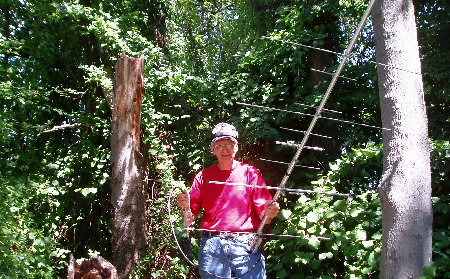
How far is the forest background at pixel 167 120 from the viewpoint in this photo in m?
3.92

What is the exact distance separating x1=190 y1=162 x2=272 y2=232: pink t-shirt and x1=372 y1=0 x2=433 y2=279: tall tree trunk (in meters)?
0.87

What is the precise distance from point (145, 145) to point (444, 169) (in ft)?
9.89

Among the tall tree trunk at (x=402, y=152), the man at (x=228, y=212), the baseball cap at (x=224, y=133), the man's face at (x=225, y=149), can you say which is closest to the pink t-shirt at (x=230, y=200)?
the man at (x=228, y=212)

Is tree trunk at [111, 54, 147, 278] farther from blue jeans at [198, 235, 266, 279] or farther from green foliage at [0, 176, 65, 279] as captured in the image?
blue jeans at [198, 235, 266, 279]

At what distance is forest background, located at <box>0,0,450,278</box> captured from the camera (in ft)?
12.9

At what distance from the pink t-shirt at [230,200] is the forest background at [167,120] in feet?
3.16

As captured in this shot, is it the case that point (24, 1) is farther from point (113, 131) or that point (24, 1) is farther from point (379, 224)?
point (379, 224)

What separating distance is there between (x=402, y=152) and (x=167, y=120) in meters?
2.94

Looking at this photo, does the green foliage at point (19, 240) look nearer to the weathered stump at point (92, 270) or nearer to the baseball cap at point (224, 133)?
the weathered stump at point (92, 270)

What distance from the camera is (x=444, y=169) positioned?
376cm

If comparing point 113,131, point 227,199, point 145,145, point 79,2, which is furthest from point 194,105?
point 227,199

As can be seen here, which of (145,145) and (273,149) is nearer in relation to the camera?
(145,145)

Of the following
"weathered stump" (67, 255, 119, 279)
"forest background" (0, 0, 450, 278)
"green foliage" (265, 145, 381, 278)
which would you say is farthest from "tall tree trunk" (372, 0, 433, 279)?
A: "weathered stump" (67, 255, 119, 279)

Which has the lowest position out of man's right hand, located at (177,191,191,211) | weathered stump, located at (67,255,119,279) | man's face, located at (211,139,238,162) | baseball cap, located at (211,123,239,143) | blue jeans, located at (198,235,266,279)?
weathered stump, located at (67,255,119,279)
